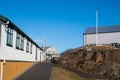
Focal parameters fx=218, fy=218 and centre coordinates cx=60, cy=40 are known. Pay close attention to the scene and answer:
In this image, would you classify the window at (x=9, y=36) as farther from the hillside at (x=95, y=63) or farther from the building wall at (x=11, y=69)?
the hillside at (x=95, y=63)

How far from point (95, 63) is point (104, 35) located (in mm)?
30672

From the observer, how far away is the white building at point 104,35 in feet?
189

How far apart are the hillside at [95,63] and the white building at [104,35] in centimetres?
2567

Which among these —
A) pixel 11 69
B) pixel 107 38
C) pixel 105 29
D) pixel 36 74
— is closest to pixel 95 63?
pixel 36 74

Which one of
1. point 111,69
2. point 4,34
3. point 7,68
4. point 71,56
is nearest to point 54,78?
point 7,68

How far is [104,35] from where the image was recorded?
59.4m

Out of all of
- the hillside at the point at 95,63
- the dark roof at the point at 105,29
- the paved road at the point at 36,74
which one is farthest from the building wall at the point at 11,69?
the dark roof at the point at 105,29

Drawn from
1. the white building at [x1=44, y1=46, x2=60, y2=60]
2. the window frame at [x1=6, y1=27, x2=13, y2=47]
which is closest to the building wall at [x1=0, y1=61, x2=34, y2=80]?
the window frame at [x1=6, y1=27, x2=13, y2=47]

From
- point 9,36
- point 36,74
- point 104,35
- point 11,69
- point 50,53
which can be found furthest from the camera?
point 50,53

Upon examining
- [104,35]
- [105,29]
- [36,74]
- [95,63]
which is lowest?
[36,74]

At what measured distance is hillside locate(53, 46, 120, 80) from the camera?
90.8 feet

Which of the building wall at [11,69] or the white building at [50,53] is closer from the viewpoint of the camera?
the building wall at [11,69]

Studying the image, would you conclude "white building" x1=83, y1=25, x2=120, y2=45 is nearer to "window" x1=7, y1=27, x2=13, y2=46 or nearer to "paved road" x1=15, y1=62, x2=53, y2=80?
"paved road" x1=15, y1=62, x2=53, y2=80

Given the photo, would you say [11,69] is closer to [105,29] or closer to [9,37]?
[9,37]
